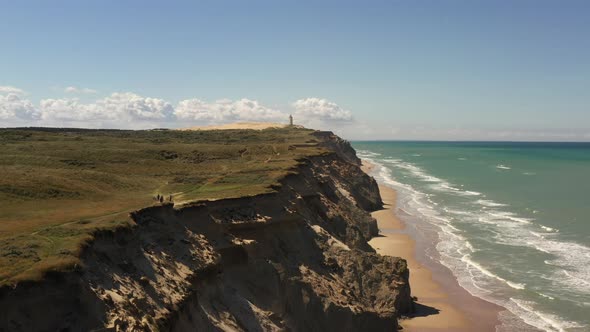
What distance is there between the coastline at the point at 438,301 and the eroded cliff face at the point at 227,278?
6.35 ft

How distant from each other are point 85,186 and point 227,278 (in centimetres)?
1546

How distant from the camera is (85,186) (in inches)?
1401

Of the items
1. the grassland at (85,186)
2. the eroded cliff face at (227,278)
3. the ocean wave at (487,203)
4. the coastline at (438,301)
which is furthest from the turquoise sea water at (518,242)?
the grassland at (85,186)

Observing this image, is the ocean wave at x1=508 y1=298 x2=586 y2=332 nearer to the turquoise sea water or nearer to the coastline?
the turquoise sea water

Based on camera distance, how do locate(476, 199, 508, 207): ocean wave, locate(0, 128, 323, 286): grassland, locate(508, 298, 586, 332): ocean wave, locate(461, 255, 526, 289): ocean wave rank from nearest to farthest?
locate(0, 128, 323, 286): grassland, locate(508, 298, 586, 332): ocean wave, locate(461, 255, 526, 289): ocean wave, locate(476, 199, 508, 207): ocean wave

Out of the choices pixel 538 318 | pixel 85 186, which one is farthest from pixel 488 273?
pixel 85 186

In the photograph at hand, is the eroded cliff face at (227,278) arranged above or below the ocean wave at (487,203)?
above

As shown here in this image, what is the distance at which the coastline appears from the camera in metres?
32.6

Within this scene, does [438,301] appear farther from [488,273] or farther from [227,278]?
[227,278]

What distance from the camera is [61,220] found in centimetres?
2478

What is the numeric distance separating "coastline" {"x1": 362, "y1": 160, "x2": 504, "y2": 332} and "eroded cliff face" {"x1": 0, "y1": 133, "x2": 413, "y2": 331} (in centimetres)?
194

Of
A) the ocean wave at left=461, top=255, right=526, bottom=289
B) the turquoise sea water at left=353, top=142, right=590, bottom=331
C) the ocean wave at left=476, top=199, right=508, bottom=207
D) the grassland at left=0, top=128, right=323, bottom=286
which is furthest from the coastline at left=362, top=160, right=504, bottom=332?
the ocean wave at left=476, top=199, right=508, bottom=207

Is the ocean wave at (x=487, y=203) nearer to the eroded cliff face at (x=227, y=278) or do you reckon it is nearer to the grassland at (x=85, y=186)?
the grassland at (x=85, y=186)

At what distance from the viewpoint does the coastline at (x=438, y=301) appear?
32562 mm
